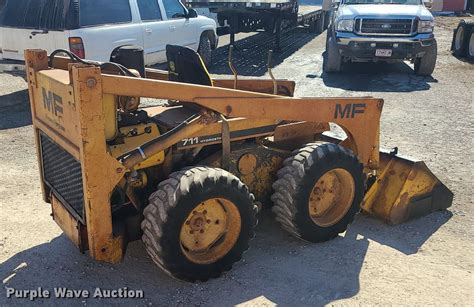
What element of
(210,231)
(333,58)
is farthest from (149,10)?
(210,231)

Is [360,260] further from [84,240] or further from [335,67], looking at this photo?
[335,67]

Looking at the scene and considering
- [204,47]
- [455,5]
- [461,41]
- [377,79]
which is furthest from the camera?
[455,5]

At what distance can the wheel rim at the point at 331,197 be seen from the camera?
4.39 m

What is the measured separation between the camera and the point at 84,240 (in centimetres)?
358

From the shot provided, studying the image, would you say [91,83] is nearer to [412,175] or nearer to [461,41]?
[412,175]

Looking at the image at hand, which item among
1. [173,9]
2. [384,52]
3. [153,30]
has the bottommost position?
[384,52]

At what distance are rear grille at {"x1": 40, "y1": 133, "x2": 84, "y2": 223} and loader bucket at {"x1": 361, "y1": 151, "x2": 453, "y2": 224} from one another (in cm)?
276

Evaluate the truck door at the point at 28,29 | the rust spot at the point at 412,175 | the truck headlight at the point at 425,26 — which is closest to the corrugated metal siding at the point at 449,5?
the truck headlight at the point at 425,26

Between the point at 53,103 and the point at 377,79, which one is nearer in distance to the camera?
the point at 53,103

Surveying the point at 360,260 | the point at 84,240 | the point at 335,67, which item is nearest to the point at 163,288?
the point at 84,240

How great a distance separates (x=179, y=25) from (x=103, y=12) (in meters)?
2.27

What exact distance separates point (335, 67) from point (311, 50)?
388 centimetres

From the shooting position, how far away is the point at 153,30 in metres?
9.78

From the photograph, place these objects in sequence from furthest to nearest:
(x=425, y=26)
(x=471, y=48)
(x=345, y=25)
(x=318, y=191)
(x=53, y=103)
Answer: (x=471, y=48) → (x=345, y=25) → (x=425, y=26) → (x=318, y=191) → (x=53, y=103)
